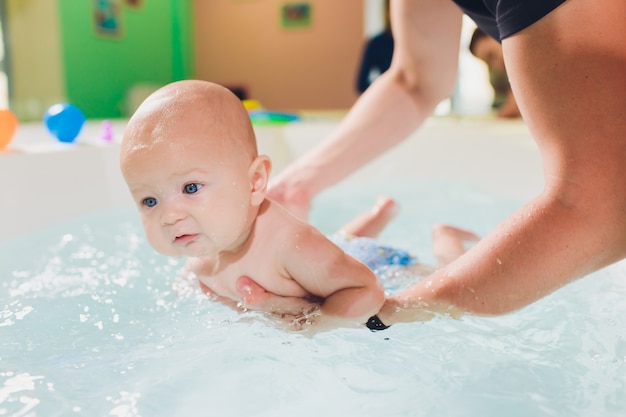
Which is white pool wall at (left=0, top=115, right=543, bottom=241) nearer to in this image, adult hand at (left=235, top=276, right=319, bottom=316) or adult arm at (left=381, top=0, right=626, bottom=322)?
adult hand at (left=235, top=276, right=319, bottom=316)

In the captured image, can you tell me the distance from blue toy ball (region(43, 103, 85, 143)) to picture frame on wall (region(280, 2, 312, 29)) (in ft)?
11.2

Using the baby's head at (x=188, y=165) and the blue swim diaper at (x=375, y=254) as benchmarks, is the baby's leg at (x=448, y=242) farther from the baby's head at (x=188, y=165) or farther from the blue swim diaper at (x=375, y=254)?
the baby's head at (x=188, y=165)

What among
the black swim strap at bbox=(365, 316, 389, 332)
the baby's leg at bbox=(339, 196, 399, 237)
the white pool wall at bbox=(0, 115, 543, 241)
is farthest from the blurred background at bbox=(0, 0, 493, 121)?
the black swim strap at bbox=(365, 316, 389, 332)

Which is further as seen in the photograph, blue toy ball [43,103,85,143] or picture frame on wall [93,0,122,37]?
picture frame on wall [93,0,122,37]

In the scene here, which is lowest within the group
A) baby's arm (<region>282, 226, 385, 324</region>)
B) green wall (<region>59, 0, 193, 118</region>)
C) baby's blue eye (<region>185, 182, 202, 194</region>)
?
green wall (<region>59, 0, 193, 118</region>)

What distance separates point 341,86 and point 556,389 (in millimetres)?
4384

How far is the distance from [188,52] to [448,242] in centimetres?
438

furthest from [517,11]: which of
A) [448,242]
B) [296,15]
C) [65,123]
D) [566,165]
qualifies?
[296,15]

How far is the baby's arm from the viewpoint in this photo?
2.68 ft

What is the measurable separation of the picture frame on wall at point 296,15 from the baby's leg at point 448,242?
394 cm

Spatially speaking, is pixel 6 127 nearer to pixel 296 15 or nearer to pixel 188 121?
pixel 188 121

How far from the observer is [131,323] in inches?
35.2

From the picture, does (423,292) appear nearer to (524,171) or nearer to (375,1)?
(524,171)

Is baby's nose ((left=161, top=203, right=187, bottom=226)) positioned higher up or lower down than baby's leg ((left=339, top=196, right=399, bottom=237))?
higher up
